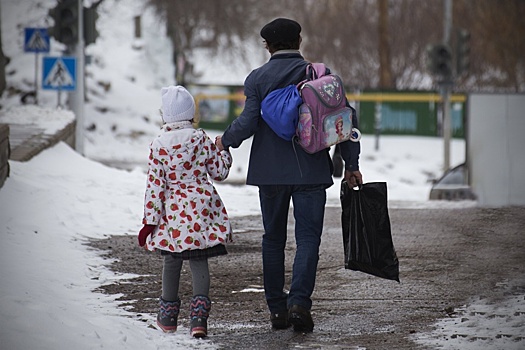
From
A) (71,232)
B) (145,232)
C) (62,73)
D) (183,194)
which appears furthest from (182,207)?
(62,73)

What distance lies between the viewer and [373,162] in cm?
3306

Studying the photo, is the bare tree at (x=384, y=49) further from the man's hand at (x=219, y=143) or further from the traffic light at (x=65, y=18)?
the man's hand at (x=219, y=143)

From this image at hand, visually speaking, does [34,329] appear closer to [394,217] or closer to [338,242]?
[338,242]

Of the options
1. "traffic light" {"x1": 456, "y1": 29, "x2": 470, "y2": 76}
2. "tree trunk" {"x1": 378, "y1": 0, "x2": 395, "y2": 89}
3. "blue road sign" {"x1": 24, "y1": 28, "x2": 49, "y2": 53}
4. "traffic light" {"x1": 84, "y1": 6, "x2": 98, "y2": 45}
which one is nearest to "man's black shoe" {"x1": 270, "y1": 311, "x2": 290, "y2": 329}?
"traffic light" {"x1": 84, "y1": 6, "x2": 98, "y2": 45}

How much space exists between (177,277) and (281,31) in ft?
4.71

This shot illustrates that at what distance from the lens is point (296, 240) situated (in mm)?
6527

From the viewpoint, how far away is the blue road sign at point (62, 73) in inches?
829

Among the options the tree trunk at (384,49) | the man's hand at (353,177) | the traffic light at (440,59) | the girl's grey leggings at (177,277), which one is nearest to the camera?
the girl's grey leggings at (177,277)

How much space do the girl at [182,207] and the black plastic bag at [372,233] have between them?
2.68 feet

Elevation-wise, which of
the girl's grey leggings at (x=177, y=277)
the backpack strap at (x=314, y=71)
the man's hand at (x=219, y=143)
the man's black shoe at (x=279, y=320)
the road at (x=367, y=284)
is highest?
the backpack strap at (x=314, y=71)

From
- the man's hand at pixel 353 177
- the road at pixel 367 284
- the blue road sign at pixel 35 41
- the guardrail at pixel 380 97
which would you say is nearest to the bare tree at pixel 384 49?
the guardrail at pixel 380 97

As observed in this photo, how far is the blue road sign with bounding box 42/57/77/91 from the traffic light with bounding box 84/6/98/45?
777mm

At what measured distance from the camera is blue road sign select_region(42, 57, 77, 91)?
21062 millimetres

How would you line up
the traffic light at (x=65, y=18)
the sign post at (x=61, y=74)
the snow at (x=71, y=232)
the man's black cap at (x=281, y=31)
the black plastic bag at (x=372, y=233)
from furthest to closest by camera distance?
the sign post at (x=61, y=74)
the traffic light at (x=65, y=18)
the black plastic bag at (x=372, y=233)
the man's black cap at (x=281, y=31)
the snow at (x=71, y=232)
